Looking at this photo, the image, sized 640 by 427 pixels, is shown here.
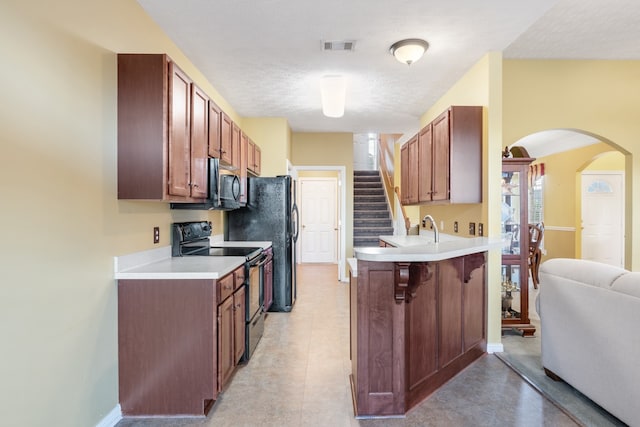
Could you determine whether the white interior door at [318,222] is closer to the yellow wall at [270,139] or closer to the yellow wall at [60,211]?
the yellow wall at [270,139]

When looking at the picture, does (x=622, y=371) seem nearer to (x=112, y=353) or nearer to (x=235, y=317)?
(x=235, y=317)

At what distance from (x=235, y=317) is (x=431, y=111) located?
3.77m

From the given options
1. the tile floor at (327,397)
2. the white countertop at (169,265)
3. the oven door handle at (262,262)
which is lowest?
the tile floor at (327,397)

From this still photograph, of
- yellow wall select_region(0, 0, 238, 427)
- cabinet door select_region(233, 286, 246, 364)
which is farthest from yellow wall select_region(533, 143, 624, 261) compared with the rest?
yellow wall select_region(0, 0, 238, 427)

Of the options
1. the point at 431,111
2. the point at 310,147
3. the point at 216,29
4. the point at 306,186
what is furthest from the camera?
the point at 306,186

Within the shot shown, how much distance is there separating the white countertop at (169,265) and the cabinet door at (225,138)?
0.96 metres

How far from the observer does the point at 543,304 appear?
258 centimetres

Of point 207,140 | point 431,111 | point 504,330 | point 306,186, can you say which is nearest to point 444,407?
point 504,330

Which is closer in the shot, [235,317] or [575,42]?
[235,317]

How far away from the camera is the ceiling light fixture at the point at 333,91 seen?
3641 millimetres

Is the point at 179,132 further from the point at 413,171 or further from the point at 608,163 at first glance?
the point at 608,163

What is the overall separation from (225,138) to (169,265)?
144cm

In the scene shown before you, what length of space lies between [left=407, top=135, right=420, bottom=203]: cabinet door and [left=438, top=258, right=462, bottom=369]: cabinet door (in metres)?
1.76

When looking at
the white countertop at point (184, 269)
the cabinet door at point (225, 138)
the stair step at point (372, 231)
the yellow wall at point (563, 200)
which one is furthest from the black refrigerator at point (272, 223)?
the yellow wall at point (563, 200)
